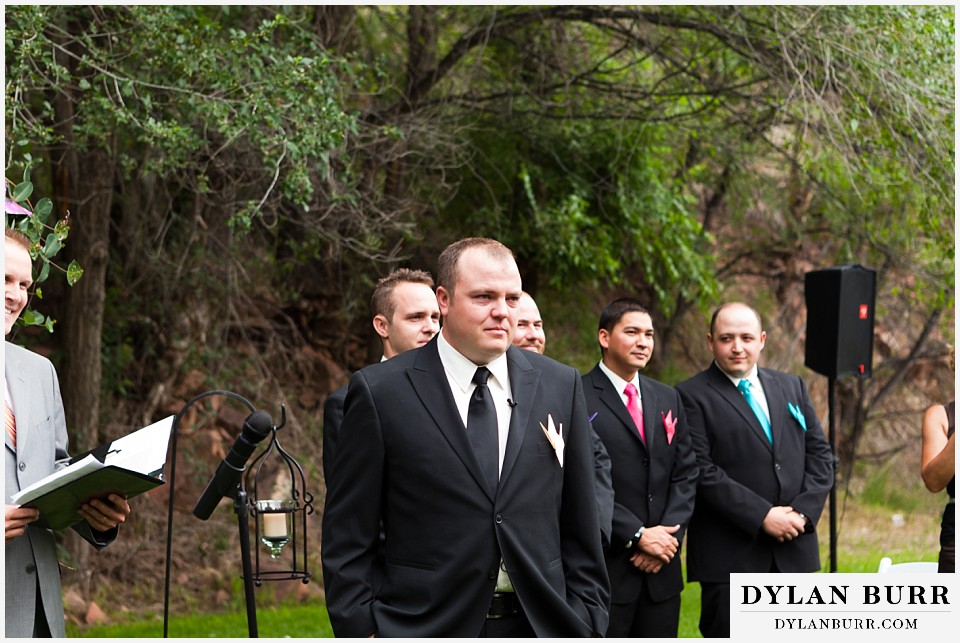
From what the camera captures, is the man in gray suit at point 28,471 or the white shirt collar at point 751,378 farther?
the white shirt collar at point 751,378

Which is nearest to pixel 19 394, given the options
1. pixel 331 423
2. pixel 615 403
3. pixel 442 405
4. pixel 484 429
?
pixel 331 423

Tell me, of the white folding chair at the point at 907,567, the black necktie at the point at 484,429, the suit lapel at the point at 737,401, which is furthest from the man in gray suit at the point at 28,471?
the suit lapel at the point at 737,401

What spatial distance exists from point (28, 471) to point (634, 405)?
2.68 metres

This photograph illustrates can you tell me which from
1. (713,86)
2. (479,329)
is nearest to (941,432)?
(479,329)

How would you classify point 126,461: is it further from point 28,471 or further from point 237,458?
point 237,458

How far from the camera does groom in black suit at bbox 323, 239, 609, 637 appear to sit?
281cm

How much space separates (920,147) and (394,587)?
5.78 meters

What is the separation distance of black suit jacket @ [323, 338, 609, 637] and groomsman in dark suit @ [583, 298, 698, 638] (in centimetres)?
179

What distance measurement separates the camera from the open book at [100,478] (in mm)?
2939

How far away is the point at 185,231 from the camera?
8734 mm

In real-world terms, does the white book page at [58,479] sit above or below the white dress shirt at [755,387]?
below

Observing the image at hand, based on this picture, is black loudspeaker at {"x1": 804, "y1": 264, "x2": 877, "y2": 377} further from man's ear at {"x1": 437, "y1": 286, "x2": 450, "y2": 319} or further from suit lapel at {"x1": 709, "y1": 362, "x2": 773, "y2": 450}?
man's ear at {"x1": 437, "y1": 286, "x2": 450, "y2": 319}

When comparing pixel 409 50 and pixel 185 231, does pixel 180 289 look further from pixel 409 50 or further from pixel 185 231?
pixel 409 50

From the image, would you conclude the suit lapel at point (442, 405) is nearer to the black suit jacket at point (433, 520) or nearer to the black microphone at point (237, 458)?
the black suit jacket at point (433, 520)
